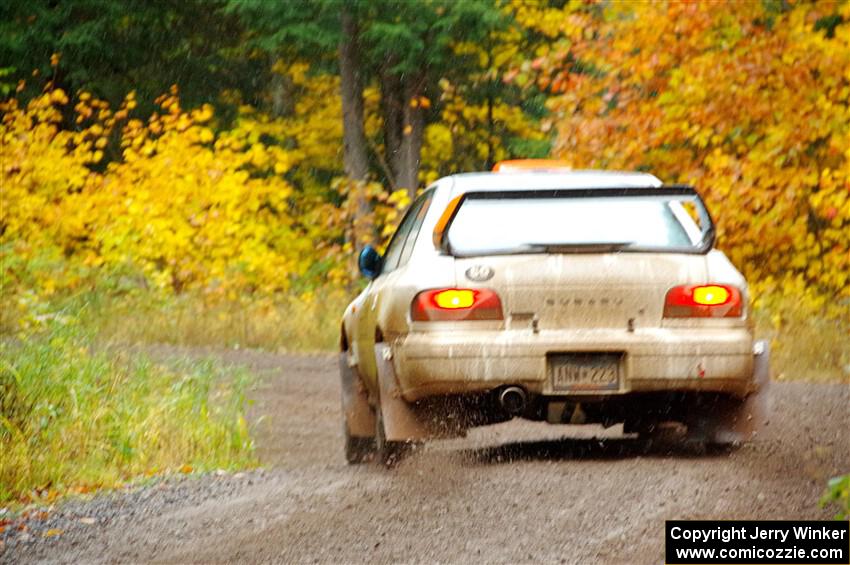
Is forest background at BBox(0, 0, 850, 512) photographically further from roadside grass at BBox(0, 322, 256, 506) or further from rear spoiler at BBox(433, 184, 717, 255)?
rear spoiler at BBox(433, 184, 717, 255)

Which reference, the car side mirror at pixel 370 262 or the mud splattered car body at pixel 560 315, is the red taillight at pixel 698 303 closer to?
the mud splattered car body at pixel 560 315

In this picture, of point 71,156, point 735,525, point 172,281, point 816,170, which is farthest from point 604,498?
point 71,156

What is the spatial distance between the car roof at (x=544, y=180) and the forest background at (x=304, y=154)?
2.62 m

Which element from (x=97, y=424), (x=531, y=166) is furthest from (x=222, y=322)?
(x=531, y=166)

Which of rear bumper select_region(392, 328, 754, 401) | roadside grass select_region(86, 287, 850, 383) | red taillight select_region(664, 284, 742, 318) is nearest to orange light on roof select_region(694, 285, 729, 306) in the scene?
Answer: red taillight select_region(664, 284, 742, 318)

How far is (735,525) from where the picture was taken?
276 inches

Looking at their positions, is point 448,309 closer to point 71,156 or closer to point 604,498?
point 604,498

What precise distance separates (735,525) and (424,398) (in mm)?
2203

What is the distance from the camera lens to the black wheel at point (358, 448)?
10.4 meters

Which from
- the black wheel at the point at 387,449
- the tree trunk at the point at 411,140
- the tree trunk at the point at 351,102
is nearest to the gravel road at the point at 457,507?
the black wheel at the point at 387,449

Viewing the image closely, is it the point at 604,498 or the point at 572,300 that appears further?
the point at 572,300

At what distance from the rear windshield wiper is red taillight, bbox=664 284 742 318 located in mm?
370

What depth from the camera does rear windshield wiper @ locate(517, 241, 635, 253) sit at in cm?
861

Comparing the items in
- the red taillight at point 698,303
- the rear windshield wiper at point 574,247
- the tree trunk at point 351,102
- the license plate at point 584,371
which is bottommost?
the tree trunk at point 351,102
